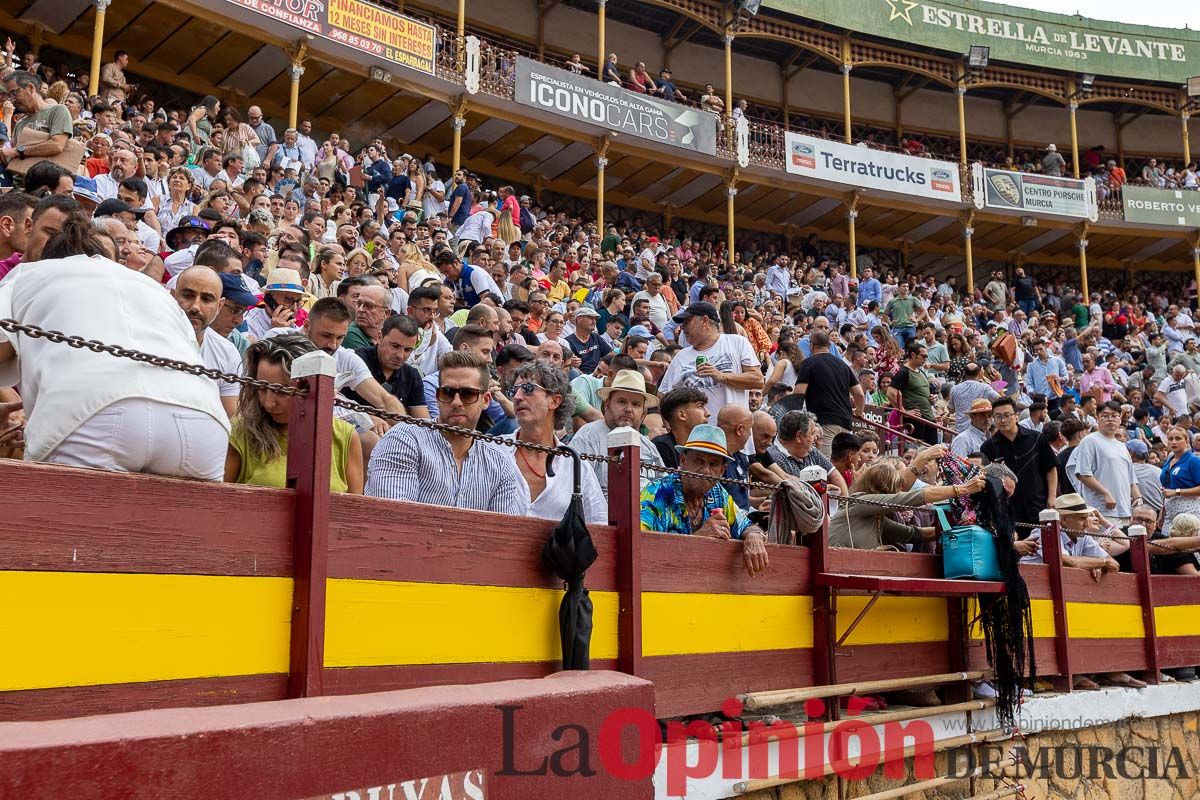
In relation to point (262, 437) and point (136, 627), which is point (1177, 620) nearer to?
point (262, 437)

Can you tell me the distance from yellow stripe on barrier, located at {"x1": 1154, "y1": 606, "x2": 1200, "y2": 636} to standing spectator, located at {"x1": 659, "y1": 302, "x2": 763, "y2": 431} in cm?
375

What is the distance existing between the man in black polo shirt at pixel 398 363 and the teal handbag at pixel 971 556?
9.67 feet

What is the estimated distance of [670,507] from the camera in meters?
4.60

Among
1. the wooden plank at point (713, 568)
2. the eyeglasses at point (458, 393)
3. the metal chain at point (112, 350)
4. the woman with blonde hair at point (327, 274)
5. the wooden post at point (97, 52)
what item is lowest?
the wooden plank at point (713, 568)

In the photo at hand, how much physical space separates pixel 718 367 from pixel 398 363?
258 cm

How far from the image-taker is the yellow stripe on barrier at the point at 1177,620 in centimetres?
811

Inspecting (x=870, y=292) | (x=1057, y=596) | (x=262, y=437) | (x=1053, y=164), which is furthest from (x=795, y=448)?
(x=1053, y=164)

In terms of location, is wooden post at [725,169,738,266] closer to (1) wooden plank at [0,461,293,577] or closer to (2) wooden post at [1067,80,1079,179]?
(2) wooden post at [1067,80,1079,179]

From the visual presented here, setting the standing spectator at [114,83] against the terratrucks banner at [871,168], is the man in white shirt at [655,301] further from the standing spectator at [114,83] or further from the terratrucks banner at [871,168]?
the terratrucks banner at [871,168]

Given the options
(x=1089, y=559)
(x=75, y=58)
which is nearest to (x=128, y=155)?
(x=1089, y=559)

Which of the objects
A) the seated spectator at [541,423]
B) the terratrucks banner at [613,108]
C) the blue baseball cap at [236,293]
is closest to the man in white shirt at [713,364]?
the seated spectator at [541,423]

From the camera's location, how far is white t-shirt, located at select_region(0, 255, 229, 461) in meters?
2.49

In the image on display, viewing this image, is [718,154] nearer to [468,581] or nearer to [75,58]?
[75,58]

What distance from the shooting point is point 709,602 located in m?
4.41
